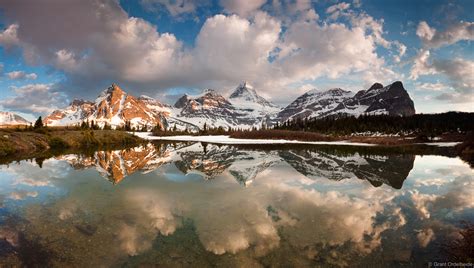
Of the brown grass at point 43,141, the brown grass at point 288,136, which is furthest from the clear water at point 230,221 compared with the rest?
the brown grass at point 288,136

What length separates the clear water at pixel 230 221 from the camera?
849 centimetres

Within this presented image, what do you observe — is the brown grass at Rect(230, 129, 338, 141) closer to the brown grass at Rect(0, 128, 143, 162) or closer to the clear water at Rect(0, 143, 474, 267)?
the brown grass at Rect(0, 128, 143, 162)

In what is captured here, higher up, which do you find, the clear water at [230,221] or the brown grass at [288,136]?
the brown grass at [288,136]

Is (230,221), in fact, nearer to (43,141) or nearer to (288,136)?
(43,141)

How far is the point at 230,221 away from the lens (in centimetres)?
1184

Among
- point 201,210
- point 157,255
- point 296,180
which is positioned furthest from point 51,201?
point 296,180

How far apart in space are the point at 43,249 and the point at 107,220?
2998 millimetres

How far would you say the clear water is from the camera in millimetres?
8492

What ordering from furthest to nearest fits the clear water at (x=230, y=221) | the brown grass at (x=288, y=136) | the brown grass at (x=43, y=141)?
the brown grass at (x=288, y=136) → the brown grass at (x=43, y=141) → the clear water at (x=230, y=221)

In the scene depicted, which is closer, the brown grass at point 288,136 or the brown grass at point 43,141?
the brown grass at point 43,141

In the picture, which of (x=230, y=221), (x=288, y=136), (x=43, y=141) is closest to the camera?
(x=230, y=221)

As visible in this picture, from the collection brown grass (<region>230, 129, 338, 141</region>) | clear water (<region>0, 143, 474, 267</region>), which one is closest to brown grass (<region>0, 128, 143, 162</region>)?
clear water (<region>0, 143, 474, 267</region>)

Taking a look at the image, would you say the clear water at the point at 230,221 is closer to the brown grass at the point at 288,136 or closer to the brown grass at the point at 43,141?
the brown grass at the point at 43,141

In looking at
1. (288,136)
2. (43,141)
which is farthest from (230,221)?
(288,136)
